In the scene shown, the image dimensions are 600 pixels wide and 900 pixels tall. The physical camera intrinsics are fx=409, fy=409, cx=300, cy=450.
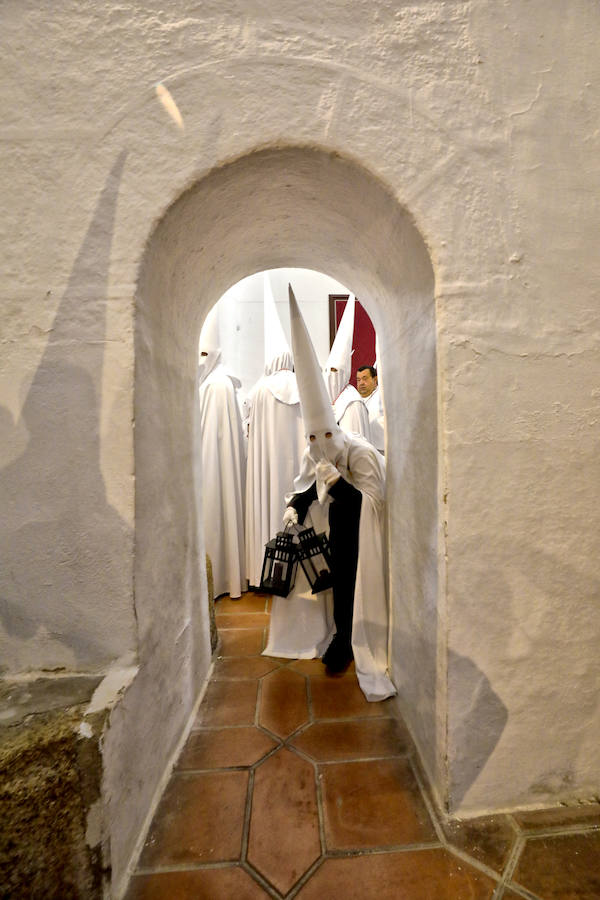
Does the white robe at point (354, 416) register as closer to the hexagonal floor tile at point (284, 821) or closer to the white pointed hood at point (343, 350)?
the white pointed hood at point (343, 350)

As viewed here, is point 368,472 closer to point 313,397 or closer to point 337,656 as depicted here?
point 313,397

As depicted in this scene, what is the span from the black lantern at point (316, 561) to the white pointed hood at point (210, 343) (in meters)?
2.03

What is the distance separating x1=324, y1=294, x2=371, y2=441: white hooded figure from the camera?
3.72 m

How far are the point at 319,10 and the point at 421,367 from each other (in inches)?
48.1

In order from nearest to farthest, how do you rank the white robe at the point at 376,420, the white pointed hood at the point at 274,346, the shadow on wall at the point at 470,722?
the shadow on wall at the point at 470,722, the white pointed hood at the point at 274,346, the white robe at the point at 376,420

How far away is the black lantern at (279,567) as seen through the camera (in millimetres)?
2461

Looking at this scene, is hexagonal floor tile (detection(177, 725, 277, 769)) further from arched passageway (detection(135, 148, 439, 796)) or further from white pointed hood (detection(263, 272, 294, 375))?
white pointed hood (detection(263, 272, 294, 375))

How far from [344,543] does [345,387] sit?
2.03 m

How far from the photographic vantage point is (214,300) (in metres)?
2.18

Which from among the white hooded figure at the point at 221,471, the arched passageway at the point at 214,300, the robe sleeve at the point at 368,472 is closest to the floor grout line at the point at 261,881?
the arched passageway at the point at 214,300

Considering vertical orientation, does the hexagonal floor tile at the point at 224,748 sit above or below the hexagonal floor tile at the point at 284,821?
below

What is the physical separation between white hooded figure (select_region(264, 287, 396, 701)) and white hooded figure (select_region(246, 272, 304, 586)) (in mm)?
966

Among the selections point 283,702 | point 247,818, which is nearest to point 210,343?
point 283,702

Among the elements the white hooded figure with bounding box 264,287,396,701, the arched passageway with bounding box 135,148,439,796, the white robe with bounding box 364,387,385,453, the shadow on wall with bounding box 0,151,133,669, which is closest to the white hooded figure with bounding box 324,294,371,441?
the white robe with bounding box 364,387,385,453
